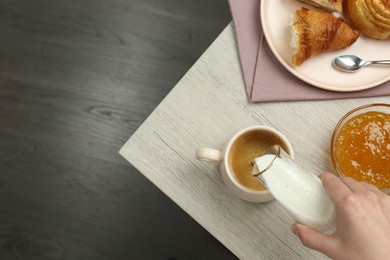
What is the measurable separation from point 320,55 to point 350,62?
6 cm

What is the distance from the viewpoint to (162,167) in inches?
33.6

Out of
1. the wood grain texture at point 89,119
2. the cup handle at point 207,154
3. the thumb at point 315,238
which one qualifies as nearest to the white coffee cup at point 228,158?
the cup handle at point 207,154

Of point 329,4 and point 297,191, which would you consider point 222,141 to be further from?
point 329,4

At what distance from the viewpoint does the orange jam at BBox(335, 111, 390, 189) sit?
0.80 m

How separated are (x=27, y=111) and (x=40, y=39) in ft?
0.92

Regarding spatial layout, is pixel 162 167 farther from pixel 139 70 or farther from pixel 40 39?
pixel 40 39

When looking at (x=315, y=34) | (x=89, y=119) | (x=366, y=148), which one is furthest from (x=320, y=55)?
(x=89, y=119)

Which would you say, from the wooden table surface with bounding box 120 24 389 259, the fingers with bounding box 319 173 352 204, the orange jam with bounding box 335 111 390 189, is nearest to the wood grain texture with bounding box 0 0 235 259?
the wooden table surface with bounding box 120 24 389 259

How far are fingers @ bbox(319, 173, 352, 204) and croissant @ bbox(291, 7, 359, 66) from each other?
0.94 ft

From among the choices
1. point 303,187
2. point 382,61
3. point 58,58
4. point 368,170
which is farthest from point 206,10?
point 303,187

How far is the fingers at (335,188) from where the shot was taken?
24.6 inches

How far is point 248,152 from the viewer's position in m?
0.81

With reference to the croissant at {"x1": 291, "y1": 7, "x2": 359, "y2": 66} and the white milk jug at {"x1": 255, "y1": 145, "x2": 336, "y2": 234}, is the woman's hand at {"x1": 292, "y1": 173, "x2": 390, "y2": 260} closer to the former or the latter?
the white milk jug at {"x1": 255, "y1": 145, "x2": 336, "y2": 234}

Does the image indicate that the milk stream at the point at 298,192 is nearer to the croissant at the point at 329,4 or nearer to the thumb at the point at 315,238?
the thumb at the point at 315,238
